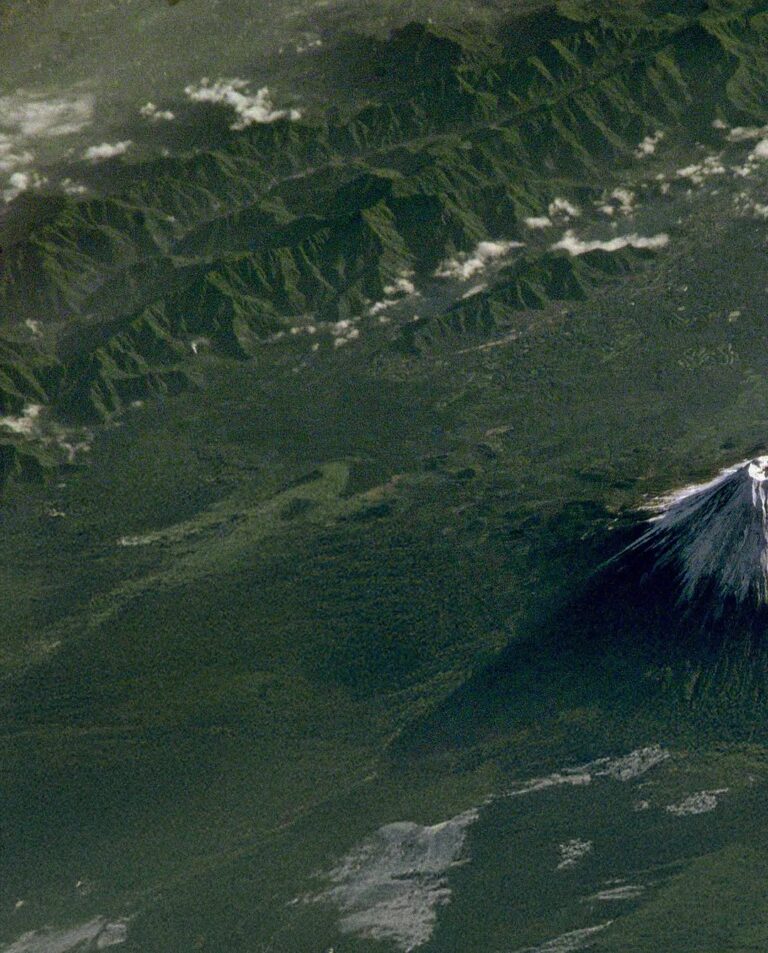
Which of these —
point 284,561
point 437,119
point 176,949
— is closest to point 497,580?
point 284,561

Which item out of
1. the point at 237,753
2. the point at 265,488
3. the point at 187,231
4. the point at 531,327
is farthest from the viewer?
the point at 187,231

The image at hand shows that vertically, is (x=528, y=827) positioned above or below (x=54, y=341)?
below

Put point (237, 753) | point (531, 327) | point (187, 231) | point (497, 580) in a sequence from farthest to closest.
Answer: point (187, 231), point (531, 327), point (497, 580), point (237, 753)

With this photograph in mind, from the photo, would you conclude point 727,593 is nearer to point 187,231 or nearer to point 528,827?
point 528,827

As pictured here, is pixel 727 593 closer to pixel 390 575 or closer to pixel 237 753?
pixel 390 575

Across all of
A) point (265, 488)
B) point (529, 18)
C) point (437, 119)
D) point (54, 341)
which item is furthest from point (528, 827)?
point (529, 18)

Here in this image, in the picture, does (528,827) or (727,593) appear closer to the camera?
(528,827)

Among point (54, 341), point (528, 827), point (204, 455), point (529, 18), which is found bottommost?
point (528, 827)
